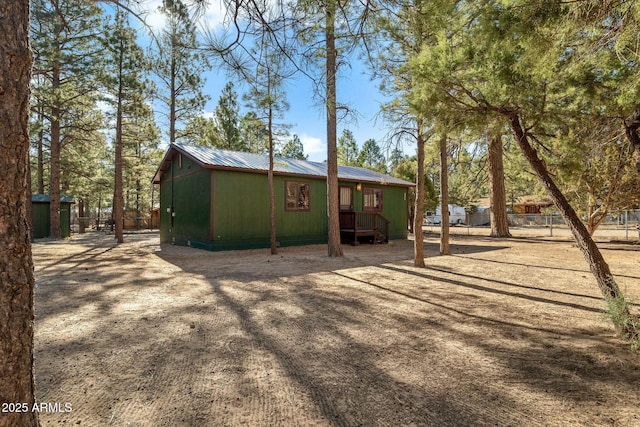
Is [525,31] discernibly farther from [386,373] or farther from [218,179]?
[218,179]

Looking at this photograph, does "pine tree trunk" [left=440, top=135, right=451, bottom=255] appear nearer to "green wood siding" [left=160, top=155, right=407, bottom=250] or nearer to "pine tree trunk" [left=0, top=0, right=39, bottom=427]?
"green wood siding" [left=160, top=155, right=407, bottom=250]

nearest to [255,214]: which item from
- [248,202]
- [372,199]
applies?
[248,202]

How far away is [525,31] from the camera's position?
120 inches

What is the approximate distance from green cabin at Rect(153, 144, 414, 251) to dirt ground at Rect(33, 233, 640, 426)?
5205 mm

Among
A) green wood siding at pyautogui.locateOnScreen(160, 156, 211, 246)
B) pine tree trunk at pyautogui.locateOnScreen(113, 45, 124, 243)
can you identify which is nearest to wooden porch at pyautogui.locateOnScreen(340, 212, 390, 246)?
green wood siding at pyautogui.locateOnScreen(160, 156, 211, 246)

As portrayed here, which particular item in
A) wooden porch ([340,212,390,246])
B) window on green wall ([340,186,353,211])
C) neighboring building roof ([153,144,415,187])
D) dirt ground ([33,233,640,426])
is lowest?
dirt ground ([33,233,640,426])

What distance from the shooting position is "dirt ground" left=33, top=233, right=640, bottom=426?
6.81ft

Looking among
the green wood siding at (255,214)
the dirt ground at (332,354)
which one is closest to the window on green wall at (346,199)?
the green wood siding at (255,214)

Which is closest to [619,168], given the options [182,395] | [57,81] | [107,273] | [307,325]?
[307,325]

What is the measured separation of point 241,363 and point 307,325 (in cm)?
110

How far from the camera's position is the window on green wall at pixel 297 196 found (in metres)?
12.4

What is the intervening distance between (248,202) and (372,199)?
19.7ft

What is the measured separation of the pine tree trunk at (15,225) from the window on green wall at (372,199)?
1347cm

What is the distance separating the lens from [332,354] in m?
2.93
